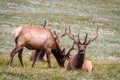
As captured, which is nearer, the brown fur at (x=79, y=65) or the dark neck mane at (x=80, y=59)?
the dark neck mane at (x=80, y=59)

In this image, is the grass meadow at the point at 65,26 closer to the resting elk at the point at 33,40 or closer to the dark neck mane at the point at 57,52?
the dark neck mane at the point at 57,52

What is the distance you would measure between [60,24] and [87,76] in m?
30.2

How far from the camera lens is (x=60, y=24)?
1750 inches

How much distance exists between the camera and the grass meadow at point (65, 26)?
14609 millimetres

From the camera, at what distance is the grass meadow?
1461 cm

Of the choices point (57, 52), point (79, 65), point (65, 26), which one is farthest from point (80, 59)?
point (65, 26)

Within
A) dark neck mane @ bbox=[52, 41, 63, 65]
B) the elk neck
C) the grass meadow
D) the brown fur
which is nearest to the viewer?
the grass meadow

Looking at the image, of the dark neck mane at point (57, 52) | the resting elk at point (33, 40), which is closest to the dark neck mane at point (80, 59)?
the resting elk at point (33, 40)

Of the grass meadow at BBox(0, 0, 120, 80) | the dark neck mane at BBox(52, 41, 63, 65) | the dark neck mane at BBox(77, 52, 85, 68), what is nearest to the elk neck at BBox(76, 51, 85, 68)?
the dark neck mane at BBox(77, 52, 85, 68)

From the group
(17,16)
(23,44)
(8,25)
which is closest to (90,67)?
(23,44)

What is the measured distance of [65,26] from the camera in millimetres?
43531

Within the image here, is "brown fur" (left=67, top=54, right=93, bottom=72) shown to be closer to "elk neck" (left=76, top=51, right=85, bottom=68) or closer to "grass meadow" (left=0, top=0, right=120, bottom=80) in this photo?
"elk neck" (left=76, top=51, right=85, bottom=68)

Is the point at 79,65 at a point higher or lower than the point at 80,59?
lower

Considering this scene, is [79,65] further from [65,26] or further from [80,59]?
[65,26]
